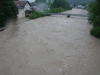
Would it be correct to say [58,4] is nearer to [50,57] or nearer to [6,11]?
[6,11]

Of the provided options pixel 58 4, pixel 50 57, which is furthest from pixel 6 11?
pixel 58 4

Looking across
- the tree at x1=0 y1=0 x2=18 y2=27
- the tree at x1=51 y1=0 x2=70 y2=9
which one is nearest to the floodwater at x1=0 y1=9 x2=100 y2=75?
the tree at x1=0 y1=0 x2=18 y2=27

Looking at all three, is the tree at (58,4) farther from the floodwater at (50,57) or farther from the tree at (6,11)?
the floodwater at (50,57)

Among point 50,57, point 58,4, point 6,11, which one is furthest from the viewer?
point 58,4

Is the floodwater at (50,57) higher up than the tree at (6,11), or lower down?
lower down

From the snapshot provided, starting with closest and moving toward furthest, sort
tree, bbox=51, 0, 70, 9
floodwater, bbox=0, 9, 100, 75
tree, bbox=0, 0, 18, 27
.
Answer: floodwater, bbox=0, 9, 100, 75
tree, bbox=0, 0, 18, 27
tree, bbox=51, 0, 70, 9

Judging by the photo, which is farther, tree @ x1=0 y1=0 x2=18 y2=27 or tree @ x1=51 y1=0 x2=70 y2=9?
tree @ x1=51 y1=0 x2=70 y2=9

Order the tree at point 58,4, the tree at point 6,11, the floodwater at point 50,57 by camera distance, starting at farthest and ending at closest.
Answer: the tree at point 58,4
the tree at point 6,11
the floodwater at point 50,57

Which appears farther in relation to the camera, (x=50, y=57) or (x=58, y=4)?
(x=58, y=4)

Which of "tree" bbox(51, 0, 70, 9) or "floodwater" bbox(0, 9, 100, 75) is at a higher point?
"tree" bbox(51, 0, 70, 9)

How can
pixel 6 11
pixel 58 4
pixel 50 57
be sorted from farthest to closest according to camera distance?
pixel 58 4, pixel 6 11, pixel 50 57

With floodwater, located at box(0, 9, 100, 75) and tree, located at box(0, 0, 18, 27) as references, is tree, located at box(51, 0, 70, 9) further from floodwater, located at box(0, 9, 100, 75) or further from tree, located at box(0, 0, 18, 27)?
floodwater, located at box(0, 9, 100, 75)

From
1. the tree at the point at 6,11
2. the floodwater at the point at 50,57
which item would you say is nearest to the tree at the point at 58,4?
the tree at the point at 6,11

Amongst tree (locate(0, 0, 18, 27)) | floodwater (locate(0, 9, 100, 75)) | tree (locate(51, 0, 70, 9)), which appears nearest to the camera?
floodwater (locate(0, 9, 100, 75))
